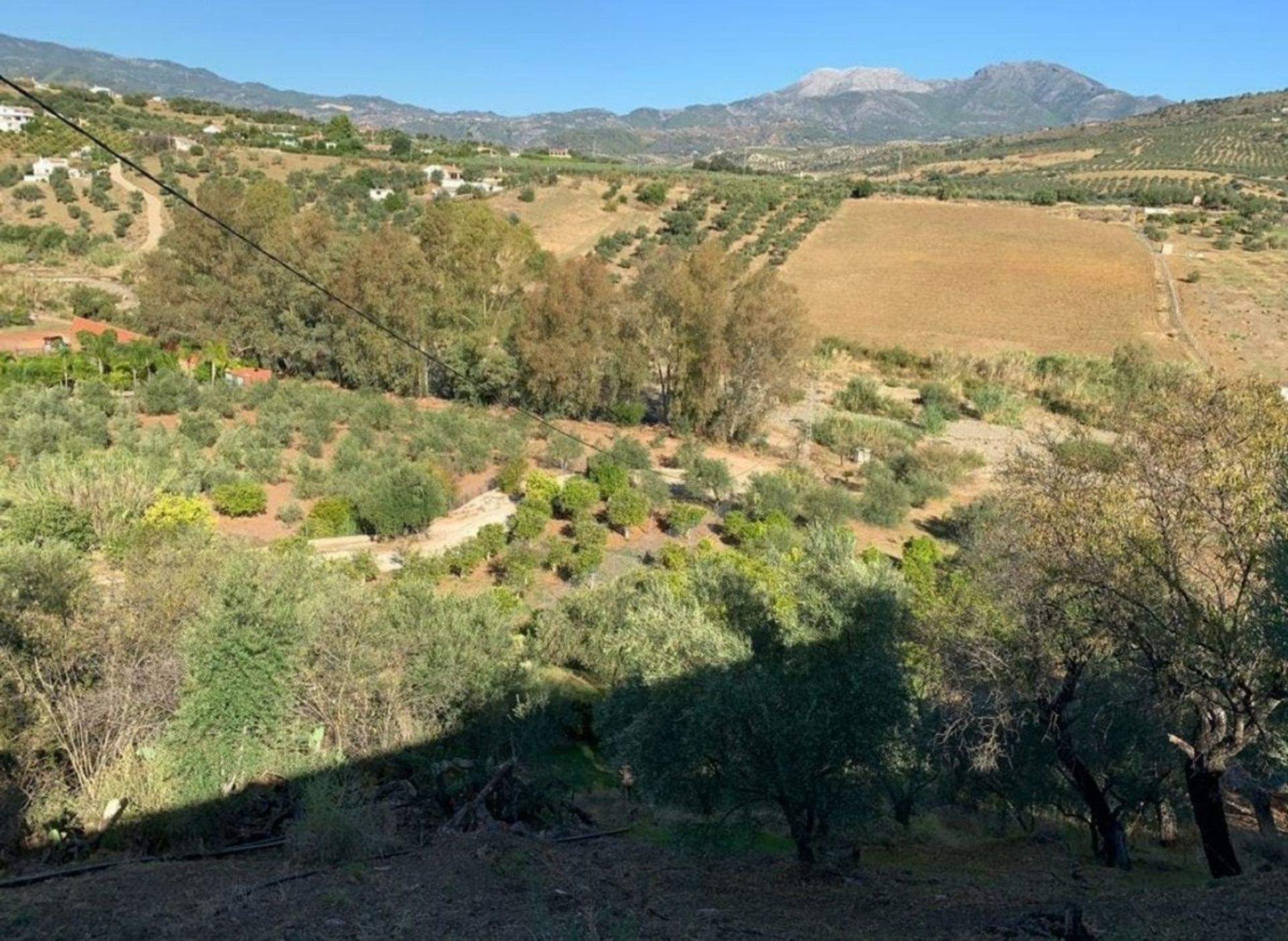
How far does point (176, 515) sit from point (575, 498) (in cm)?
Answer: 809

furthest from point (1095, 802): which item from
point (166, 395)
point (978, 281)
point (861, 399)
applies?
point (978, 281)

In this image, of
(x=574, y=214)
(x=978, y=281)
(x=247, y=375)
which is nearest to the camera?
(x=247, y=375)

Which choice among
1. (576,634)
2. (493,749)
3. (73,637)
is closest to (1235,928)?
(493,749)

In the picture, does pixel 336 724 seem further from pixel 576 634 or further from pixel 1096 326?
pixel 1096 326

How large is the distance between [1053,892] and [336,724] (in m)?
7.34

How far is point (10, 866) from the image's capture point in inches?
279

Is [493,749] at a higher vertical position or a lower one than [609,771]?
higher

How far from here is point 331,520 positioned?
18047 millimetres

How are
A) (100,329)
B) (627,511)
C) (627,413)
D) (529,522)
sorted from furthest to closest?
(100,329) < (627,413) < (627,511) < (529,522)

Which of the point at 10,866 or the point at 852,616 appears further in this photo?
the point at 852,616

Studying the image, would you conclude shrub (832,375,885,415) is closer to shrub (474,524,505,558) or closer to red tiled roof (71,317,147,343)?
shrub (474,524,505,558)

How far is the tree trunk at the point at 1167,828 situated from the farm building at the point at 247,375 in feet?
84.1

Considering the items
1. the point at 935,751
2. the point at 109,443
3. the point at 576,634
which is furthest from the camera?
the point at 109,443

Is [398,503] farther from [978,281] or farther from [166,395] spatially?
[978,281]
